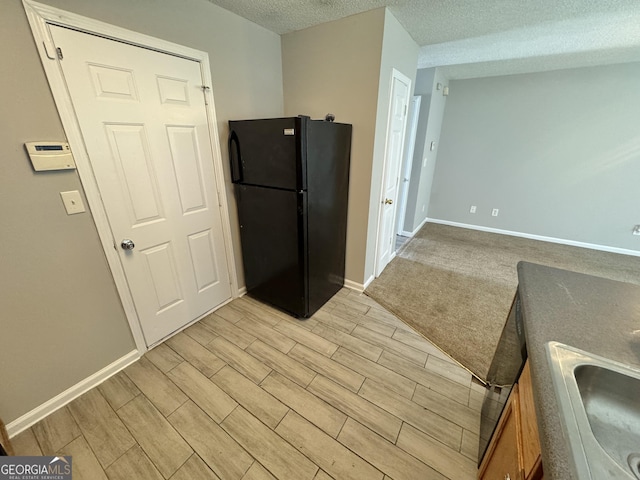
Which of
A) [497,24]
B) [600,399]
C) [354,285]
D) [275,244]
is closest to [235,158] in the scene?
[275,244]

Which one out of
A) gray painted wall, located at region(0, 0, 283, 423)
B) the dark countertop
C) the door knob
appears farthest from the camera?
the door knob

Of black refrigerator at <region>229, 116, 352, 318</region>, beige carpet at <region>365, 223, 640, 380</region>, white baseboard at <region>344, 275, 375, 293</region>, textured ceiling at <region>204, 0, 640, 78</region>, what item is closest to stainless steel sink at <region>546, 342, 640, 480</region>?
beige carpet at <region>365, 223, 640, 380</region>

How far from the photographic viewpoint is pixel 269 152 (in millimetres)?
1828

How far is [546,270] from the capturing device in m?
1.25

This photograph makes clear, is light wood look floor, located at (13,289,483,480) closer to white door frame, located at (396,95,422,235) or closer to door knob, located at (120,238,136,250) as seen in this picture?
door knob, located at (120,238,136,250)

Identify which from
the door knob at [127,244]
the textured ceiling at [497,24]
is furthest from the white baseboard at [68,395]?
the textured ceiling at [497,24]

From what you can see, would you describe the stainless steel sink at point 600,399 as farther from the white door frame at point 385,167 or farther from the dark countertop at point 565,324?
the white door frame at point 385,167

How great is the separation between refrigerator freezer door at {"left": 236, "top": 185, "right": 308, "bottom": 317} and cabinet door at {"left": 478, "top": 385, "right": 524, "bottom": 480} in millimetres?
1428

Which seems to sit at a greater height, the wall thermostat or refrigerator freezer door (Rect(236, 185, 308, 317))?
the wall thermostat

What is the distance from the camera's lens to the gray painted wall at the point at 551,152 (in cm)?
332

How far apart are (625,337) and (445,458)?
0.95 m

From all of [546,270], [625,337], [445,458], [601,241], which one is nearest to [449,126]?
[601,241]

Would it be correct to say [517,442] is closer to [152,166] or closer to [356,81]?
[152,166]

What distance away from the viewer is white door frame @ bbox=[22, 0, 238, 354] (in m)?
1.16
